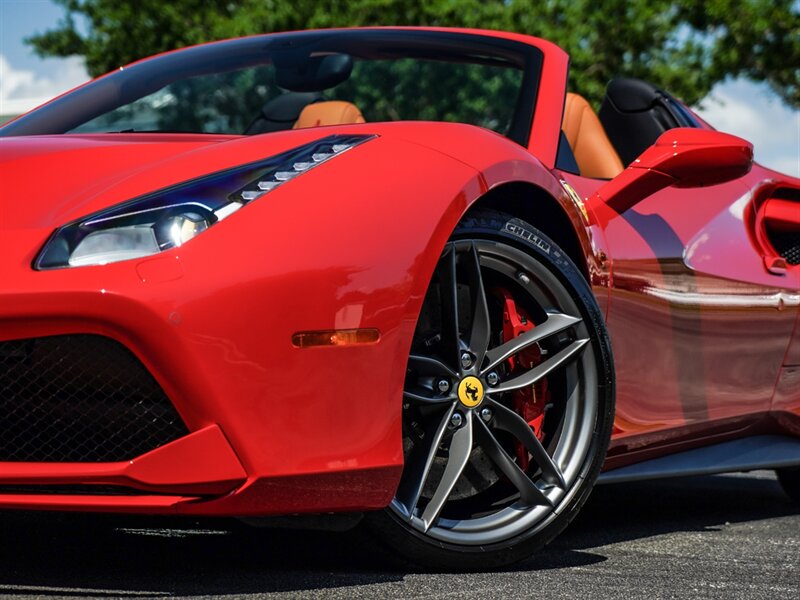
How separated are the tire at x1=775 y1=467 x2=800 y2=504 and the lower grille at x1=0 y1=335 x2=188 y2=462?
127 inches

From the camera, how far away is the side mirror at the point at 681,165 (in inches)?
141

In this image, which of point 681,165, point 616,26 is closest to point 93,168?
point 681,165

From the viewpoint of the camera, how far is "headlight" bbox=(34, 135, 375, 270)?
2.58 meters

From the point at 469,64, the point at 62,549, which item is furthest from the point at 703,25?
the point at 62,549

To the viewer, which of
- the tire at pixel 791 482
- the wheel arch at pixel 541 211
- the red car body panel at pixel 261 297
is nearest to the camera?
the red car body panel at pixel 261 297

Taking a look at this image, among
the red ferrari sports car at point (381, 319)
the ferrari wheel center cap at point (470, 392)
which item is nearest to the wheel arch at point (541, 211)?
the red ferrari sports car at point (381, 319)

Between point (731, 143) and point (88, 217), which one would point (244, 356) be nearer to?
point (88, 217)

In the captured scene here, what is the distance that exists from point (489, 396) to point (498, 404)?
0.09 ft

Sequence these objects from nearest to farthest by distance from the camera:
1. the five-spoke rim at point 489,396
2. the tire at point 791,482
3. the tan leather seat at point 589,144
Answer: the five-spoke rim at point 489,396, the tan leather seat at point 589,144, the tire at point 791,482

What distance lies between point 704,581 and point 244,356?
4.11ft

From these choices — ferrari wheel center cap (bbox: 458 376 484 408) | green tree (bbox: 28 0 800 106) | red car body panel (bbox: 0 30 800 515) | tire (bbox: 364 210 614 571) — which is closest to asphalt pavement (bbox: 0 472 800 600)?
tire (bbox: 364 210 614 571)

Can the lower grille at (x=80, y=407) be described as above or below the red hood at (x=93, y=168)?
below

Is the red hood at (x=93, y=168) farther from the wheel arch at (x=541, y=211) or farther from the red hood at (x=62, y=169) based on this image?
the wheel arch at (x=541, y=211)

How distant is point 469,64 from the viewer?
432cm
